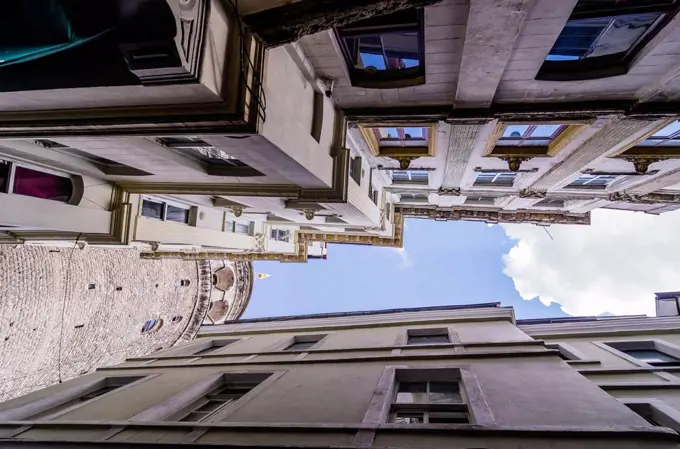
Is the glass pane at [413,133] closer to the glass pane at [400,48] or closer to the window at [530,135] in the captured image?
the window at [530,135]

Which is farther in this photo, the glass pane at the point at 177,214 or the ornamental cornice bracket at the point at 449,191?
the ornamental cornice bracket at the point at 449,191

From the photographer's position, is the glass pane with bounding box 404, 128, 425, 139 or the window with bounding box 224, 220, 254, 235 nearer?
the glass pane with bounding box 404, 128, 425, 139

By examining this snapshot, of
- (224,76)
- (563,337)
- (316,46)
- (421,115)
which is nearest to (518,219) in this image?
(563,337)

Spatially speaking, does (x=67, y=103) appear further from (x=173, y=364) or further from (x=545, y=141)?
(x=545, y=141)

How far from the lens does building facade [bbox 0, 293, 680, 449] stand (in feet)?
16.4

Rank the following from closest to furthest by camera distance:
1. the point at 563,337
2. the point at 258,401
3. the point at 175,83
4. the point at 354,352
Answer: the point at 175,83, the point at 258,401, the point at 354,352, the point at 563,337

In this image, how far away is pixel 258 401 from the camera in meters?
7.03

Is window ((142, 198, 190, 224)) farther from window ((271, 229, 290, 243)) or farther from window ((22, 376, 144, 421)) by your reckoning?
window ((271, 229, 290, 243))

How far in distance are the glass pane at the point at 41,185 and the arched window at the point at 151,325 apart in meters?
15.8

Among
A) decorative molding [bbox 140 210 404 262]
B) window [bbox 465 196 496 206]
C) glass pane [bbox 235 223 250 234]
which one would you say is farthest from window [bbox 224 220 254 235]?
window [bbox 465 196 496 206]

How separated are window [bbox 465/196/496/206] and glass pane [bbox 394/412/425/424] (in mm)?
13696

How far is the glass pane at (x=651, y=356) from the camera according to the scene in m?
9.45

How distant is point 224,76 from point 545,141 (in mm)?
8645

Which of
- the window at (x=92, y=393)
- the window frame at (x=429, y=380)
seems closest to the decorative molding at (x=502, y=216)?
the window frame at (x=429, y=380)
